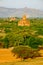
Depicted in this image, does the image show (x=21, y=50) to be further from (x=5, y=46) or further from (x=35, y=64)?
(x=5, y=46)

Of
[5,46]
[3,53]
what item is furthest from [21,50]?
[5,46]

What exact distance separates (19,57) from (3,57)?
5.16 ft

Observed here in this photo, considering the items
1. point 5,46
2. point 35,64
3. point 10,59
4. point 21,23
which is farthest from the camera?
point 21,23

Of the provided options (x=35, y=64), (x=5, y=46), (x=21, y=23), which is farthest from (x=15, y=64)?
(x=21, y=23)

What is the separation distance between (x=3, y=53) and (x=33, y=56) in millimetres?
3536

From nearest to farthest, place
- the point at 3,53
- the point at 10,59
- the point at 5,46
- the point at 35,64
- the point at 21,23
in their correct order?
the point at 35,64
the point at 10,59
the point at 3,53
the point at 5,46
the point at 21,23

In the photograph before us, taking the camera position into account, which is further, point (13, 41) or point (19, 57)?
point (13, 41)

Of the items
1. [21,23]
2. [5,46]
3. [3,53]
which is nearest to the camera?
[3,53]

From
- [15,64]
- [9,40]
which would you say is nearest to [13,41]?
[9,40]

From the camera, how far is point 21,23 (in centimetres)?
8556

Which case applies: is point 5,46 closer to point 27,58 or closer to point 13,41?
point 13,41

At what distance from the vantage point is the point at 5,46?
31172mm

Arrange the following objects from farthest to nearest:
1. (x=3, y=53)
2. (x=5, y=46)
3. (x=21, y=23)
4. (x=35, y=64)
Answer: (x=21, y=23) < (x=5, y=46) < (x=3, y=53) < (x=35, y=64)

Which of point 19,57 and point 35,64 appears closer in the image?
point 35,64
